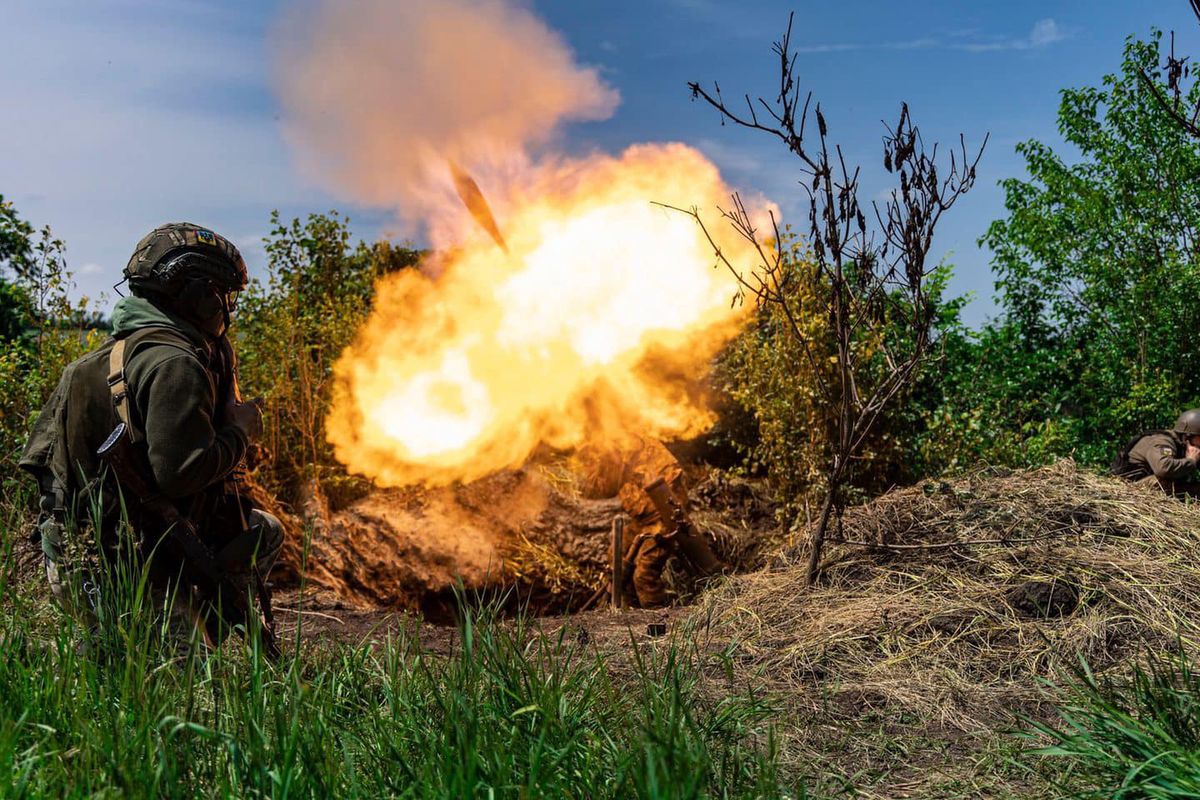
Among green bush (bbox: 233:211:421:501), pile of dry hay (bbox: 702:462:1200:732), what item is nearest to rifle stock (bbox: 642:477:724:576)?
pile of dry hay (bbox: 702:462:1200:732)

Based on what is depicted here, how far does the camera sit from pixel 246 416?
4348mm

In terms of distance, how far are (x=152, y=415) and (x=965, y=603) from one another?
15.3 ft

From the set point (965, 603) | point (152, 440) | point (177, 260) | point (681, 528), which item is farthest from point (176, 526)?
point (681, 528)

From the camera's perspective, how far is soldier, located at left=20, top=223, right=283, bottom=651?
13.0ft

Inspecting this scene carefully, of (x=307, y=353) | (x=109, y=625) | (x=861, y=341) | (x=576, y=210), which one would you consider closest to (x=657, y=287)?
(x=576, y=210)

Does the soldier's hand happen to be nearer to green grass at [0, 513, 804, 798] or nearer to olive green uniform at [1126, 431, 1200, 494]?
green grass at [0, 513, 804, 798]

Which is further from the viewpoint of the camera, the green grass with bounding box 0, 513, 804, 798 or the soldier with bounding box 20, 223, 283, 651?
the soldier with bounding box 20, 223, 283, 651

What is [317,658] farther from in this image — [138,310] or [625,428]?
[625,428]

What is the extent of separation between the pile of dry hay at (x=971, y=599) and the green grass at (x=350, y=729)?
139 centimetres

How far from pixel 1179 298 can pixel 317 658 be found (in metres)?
10.8

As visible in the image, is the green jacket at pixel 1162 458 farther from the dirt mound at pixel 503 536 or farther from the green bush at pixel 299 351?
the green bush at pixel 299 351

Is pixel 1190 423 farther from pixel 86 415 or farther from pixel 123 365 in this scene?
pixel 86 415

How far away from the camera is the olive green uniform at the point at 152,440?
394 cm

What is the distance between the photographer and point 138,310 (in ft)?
13.9
